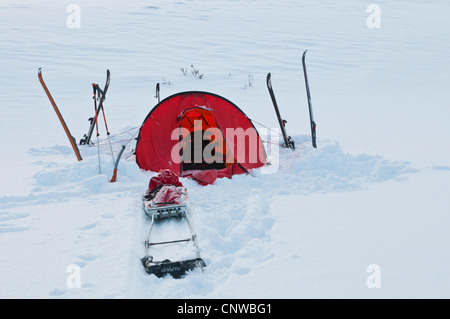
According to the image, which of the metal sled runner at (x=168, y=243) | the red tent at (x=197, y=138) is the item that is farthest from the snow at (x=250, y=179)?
the red tent at (x=197, y=138)

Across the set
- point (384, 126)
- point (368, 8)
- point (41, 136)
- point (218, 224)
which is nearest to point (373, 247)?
point (218, 224)

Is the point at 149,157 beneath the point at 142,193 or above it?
above

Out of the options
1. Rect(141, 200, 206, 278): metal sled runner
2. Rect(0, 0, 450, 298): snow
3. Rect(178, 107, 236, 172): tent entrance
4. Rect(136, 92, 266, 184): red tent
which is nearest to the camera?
Rect(0, 0, 450, 298): snow

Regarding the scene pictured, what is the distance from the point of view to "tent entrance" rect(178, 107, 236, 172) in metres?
7.25

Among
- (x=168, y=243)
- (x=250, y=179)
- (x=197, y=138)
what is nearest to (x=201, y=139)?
(x=197, y=138)

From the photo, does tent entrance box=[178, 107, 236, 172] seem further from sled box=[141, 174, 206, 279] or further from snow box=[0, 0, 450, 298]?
sled box=[141, 174, 206, 279]

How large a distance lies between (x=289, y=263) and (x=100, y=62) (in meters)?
10.8

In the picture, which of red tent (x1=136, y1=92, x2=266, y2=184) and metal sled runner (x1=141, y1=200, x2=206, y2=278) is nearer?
metal sled runner (x1=141, y1=200, x2=206, y2=278)

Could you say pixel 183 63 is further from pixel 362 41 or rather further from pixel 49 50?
pixel 362 41

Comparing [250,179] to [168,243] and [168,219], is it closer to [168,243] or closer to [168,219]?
[168,219]

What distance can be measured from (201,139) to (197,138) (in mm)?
72

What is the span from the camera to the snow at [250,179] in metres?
3.61

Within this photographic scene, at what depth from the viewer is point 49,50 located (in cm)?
1388

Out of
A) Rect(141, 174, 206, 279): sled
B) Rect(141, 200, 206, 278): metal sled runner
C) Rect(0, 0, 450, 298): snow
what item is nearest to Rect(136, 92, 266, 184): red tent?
Rect(0, 0, 450, 298): snow
